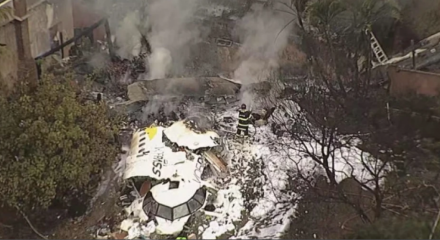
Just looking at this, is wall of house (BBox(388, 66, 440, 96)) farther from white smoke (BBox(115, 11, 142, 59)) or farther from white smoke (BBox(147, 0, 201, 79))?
white smoke (BBox(115, 11, 142, 59))

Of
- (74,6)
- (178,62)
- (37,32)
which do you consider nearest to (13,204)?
(37,32)

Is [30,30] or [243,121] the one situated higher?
[30,30]

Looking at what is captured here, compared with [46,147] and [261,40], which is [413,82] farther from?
[46,147]

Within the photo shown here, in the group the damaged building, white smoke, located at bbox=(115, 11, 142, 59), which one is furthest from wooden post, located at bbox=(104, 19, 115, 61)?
the damaged building

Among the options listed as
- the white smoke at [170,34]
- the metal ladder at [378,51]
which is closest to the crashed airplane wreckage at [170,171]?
the white smoke at [170,34]

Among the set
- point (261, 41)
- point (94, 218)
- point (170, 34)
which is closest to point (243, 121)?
point (94, 218)

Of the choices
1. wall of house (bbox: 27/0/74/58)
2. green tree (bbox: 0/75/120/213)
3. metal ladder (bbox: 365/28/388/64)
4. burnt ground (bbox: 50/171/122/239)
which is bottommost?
burnt ground (bbox: 50/171/122/239)
